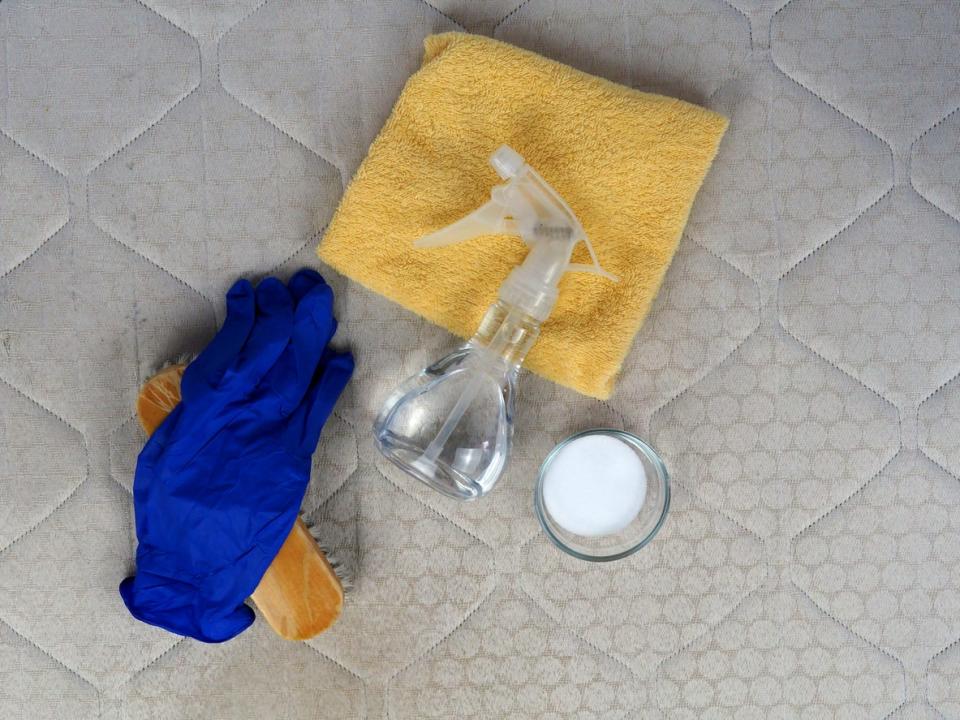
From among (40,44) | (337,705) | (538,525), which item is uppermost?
(40,44)

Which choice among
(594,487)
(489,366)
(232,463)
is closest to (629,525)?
(594,487)

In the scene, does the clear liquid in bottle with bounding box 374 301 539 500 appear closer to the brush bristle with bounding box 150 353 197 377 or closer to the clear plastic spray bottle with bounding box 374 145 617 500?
the clear plastic spray bottle with bounding box 374 145 617 500

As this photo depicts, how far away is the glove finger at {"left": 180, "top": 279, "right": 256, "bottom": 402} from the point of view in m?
0.47

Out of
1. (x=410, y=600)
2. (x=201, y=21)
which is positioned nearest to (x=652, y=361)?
(x=410, y=600)

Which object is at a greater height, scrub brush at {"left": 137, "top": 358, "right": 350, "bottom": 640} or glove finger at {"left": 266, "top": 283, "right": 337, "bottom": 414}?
glove finger at {"left": 266, "top": 283, "right": 337, "bottom": 414}

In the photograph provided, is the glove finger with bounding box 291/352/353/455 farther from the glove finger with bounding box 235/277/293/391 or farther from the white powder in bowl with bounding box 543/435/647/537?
the white powder in bowl with bounding box 543/435/647/537

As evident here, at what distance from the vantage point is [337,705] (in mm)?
513

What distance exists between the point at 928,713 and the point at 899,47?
43cm

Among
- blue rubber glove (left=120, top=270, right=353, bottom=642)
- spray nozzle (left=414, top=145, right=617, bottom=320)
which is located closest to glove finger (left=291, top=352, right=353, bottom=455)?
blue rubber glove (left=120, top=270, right=353, bottom=642)

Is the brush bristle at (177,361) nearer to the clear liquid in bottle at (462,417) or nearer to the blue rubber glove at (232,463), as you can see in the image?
the blue rubber glove at (232,463)

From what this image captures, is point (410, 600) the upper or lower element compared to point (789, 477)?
lower

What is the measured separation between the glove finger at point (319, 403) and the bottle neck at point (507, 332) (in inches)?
3.9

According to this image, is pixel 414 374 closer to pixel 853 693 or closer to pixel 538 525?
pixel 538 525

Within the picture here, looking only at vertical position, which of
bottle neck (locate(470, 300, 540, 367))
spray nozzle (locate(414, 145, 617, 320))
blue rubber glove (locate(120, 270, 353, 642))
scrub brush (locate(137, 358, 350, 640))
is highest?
spray nozzle (locate(414, 145, 617, 320))
